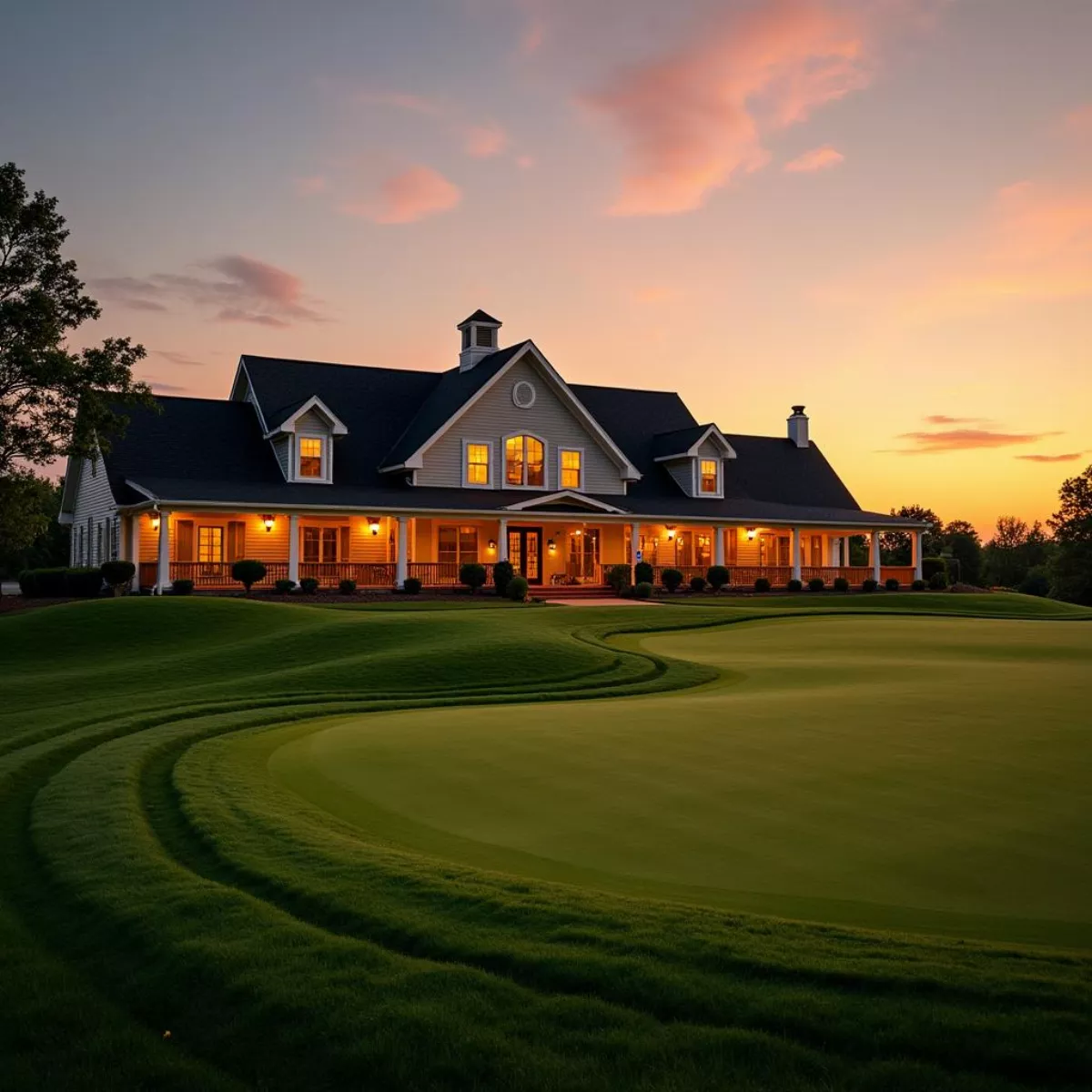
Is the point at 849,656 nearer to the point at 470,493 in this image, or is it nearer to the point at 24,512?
the point at 470,493

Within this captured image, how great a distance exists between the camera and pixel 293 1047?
4.60m

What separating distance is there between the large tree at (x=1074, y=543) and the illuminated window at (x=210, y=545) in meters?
68.5

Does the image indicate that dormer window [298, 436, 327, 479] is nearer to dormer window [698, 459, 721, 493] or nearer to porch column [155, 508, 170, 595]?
porch column [155, 508, 170, 595]

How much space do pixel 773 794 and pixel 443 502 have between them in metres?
31.0

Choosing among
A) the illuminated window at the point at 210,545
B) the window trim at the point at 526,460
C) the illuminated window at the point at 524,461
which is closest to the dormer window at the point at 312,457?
the illuminated window at the point at 210,545

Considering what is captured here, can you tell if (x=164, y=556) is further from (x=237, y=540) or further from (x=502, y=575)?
(x=502, y=575)

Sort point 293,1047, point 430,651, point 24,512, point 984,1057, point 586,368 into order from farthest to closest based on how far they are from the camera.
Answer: point 586,368 → point 24,512 → point 430,651 → point 293,1047 → point 984,1057

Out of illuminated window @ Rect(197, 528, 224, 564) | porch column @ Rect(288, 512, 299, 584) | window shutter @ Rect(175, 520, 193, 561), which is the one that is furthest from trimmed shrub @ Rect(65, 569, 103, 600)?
porch column @ Rect(288, 512, 299, 584)

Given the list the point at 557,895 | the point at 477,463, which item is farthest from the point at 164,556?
the point at 557,895

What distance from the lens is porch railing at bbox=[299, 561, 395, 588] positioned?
3669 centimetres

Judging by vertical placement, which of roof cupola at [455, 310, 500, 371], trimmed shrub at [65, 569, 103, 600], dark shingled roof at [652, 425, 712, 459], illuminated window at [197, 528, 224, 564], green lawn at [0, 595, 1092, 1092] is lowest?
green lawn at [0, 595, 1092, 1092]

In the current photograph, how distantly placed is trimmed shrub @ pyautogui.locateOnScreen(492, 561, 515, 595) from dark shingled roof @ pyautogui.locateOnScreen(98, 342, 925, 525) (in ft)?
8.58

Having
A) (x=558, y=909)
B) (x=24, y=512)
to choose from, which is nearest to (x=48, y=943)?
(x=558, y=909)

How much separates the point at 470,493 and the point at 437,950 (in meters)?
36.2
